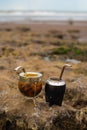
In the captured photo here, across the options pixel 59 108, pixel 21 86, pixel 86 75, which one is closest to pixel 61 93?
pixel 59 108

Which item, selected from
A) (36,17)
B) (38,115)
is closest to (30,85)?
(38,115)

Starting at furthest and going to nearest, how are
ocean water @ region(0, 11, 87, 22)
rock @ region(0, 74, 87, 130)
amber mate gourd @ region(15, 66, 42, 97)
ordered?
ocean water @ region(0, 11, 87, 22)
amber mate gourd @ region(15, 66, 42, 97)
rock @ region(0, 74, 87, 130)

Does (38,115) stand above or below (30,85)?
below

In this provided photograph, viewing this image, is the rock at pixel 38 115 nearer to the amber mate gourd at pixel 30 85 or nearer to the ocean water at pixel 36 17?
the amber mate gourd at pixel 30 85

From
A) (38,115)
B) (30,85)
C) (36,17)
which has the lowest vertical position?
(36,17)

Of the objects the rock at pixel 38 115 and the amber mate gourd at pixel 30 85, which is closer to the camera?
the rock at pixel 38 115

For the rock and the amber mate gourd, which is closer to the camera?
the rock

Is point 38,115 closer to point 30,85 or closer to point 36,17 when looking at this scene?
point 30,85

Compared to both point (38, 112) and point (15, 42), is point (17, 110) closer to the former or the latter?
point (38, 112)

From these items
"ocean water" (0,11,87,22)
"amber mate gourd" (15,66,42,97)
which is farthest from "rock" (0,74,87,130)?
"ocean water" (0,11,87,22)

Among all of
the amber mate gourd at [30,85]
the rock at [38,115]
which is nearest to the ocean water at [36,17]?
the rock at [38,115]

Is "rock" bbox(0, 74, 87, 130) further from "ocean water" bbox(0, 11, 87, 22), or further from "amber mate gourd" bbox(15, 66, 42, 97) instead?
"ocean water" bbox(0, 11, 87, 22)
